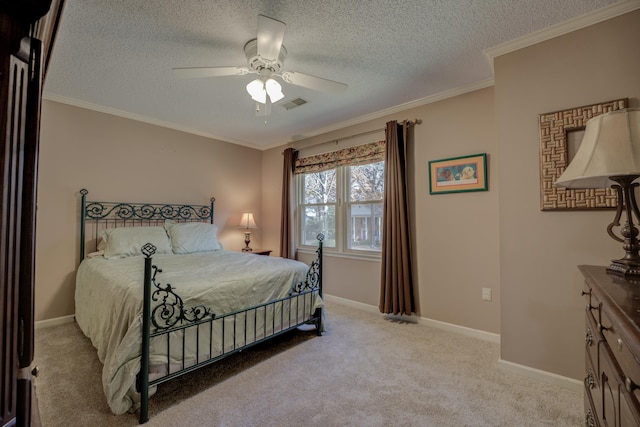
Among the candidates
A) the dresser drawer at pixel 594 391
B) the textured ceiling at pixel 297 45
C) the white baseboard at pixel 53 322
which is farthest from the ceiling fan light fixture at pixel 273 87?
the white baseboard at pixel 53 322

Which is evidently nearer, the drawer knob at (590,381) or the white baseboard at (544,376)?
the drawer knob at (590,381)

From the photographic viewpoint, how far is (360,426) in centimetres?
159

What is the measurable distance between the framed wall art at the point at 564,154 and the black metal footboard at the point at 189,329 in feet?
7.14

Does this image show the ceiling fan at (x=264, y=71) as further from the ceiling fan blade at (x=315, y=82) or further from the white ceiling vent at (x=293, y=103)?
the white ceiling vent at (x=293, y=103)

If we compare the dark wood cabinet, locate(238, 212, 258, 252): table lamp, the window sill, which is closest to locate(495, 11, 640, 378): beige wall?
the window sill

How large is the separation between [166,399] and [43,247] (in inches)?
94.1

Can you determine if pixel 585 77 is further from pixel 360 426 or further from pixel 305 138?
pixel 305 138

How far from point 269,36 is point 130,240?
8.54ft

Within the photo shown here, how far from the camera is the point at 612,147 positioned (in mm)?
1134

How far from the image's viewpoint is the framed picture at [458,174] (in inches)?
109

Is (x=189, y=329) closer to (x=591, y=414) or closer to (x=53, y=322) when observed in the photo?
(x=591, y=414)

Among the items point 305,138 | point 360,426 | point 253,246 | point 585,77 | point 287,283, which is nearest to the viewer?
point 360,426

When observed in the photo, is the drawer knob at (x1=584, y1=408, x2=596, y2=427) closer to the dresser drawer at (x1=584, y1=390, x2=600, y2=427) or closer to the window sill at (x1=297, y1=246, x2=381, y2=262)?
the dresser drawer at (x1=584, y1=390, x2=600, y2=427)

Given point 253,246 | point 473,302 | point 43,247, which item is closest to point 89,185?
point 43,247
